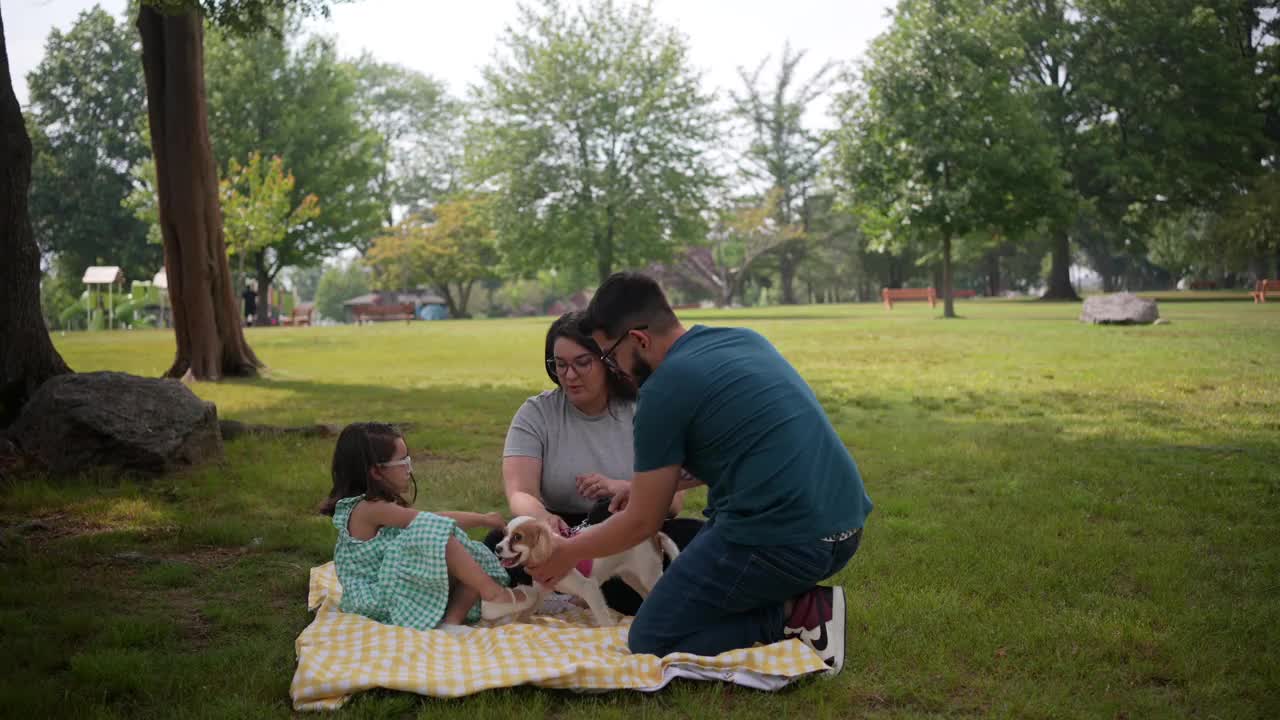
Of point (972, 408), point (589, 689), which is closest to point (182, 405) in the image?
point (589, 689)

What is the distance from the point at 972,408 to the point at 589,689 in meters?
9.07

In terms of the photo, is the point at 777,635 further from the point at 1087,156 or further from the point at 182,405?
the point at 1087,156

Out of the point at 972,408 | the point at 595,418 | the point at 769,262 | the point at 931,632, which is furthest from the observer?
the point at 769,262

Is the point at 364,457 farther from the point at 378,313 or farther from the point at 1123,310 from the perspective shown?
the point at 378,313

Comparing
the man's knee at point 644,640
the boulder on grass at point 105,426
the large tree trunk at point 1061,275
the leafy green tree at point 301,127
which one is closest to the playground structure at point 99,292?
the leafy green tree at point 301,127

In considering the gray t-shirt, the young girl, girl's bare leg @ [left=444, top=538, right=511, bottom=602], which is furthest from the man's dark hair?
girl's bare leg @ [left=444, top=538, right=511, bottom=602]

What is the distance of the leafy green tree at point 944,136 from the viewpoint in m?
32.2

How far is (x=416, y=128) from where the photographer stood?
76.1 m

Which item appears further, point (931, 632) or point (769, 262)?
point (769, 262)

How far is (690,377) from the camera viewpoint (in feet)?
12.3

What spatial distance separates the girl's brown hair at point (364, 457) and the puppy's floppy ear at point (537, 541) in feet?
2.63

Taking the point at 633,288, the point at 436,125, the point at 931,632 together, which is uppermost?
the point at 436,125

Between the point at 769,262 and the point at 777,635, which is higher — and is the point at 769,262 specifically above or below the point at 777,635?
above

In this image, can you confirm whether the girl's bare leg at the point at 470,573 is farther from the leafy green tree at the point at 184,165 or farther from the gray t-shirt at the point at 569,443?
the leafy green tree at the point at 184,165
